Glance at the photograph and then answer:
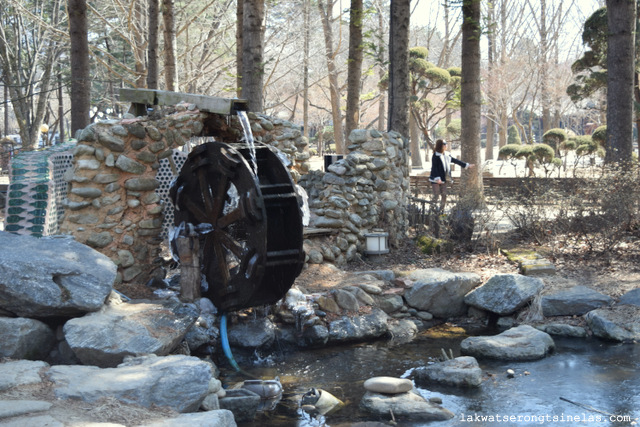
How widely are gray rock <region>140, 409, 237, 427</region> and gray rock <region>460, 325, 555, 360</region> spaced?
333 cm

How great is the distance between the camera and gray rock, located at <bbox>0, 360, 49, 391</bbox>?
4.39 metres

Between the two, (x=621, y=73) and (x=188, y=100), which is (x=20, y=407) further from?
(x=621, y=73)

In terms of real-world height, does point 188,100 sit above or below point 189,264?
above

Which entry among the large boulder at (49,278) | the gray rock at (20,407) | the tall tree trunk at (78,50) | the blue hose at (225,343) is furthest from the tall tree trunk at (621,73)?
the gray rock at (20,407)

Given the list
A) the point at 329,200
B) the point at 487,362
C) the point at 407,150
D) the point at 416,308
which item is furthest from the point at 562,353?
the point at 407,150

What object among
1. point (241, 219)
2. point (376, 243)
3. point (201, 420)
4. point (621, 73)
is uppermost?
point (621, 73)

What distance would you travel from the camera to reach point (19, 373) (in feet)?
15.0

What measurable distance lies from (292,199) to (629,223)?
5503mm

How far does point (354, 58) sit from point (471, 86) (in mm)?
2799

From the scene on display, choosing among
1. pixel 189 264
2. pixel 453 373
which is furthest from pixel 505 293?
pixel 189 264

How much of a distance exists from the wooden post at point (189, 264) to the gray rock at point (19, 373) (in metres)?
2.37

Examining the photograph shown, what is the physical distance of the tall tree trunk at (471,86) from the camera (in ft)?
42.7

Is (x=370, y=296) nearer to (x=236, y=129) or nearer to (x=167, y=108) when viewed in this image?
(x=236, y=129)

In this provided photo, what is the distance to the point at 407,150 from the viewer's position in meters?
10.9
